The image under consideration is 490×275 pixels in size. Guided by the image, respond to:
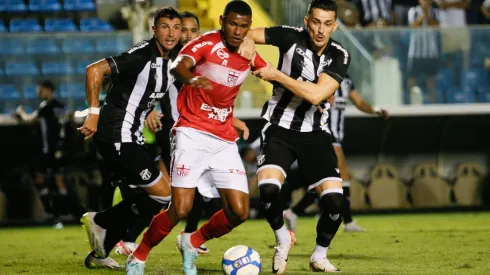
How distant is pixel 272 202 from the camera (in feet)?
25.7

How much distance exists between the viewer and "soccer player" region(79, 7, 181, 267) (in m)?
8.06

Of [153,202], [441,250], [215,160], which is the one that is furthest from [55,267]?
[441,250]

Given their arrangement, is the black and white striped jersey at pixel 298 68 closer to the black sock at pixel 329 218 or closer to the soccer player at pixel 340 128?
the black sock at pixel 329 218

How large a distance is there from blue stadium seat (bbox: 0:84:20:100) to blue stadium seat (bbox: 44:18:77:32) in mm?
2877

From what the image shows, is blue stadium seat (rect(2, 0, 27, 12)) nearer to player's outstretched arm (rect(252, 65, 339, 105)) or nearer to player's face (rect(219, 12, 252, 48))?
player's outstretched arm (rect(252, 65, 339, 105))

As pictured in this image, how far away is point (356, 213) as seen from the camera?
56.0 ft

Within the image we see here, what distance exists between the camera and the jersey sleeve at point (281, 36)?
7.95 meters

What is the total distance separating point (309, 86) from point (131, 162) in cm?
158

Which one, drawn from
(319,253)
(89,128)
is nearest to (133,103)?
(89,128)

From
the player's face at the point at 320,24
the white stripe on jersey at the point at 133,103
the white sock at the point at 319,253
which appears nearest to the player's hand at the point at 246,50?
the player's face at the point at 320,24

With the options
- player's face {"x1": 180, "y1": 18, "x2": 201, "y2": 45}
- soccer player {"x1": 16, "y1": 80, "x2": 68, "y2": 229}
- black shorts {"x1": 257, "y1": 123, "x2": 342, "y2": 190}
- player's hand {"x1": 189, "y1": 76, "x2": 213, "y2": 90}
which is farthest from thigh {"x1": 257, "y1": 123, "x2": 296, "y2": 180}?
soccer player {"x1": 16, "y1": 80, "x2": 68, "y2": 229}

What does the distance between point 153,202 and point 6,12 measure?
1179cm

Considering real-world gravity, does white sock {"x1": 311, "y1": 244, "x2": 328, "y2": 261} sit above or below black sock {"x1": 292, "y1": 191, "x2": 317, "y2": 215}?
above

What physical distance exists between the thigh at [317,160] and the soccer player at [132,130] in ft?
3.72
